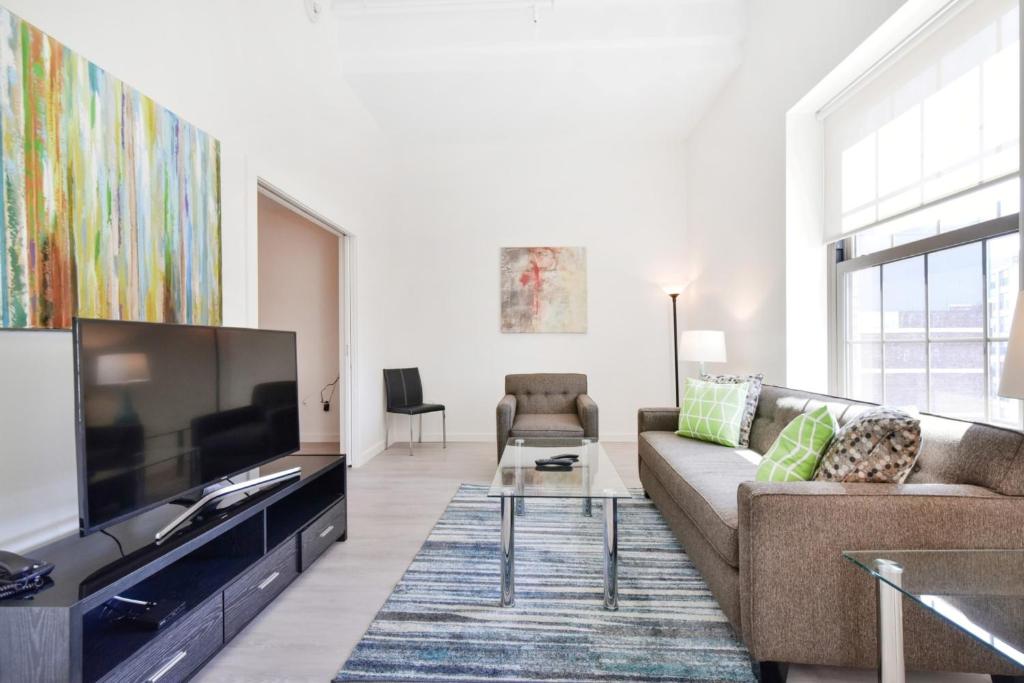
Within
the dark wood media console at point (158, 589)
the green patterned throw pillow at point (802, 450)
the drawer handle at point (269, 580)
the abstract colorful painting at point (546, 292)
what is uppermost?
the abstract colorful painting at point (546, 292)

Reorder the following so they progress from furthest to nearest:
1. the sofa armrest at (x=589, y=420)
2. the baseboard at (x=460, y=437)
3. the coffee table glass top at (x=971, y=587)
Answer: the baseboard at (x=460, y=437)
the sofa armrest at (x=589, y=420)
the coffee table glass top at (x=971, y=587)

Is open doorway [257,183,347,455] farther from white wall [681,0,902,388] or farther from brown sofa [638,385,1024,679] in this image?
brown sofa [638,385,1024,679]

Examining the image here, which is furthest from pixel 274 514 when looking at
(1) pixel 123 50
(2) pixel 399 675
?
(1) pixel 123 50

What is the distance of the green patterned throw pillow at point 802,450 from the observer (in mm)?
1652

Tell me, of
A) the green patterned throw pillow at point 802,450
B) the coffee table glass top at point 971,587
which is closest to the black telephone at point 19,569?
the coffee table glass top at point 971,587

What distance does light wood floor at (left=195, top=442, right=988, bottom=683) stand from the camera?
1472 mm

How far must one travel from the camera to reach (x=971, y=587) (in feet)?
3.38

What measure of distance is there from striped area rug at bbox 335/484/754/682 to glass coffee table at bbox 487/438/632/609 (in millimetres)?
133

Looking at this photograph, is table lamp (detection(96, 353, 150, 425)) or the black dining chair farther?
the black dining chair

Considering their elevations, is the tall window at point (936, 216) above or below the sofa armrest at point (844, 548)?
above

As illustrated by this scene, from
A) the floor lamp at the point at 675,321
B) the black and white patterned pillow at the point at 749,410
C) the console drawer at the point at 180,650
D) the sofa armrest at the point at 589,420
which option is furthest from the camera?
the floor lamp at the point at 675,321

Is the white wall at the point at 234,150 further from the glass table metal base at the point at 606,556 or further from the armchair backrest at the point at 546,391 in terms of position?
the glass table metal base at the point at 606,556

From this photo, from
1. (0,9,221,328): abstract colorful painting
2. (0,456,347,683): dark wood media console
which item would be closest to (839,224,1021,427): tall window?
(0,456,347,683): dark wood media console

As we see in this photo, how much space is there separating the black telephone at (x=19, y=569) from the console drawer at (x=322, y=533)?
0.95m
